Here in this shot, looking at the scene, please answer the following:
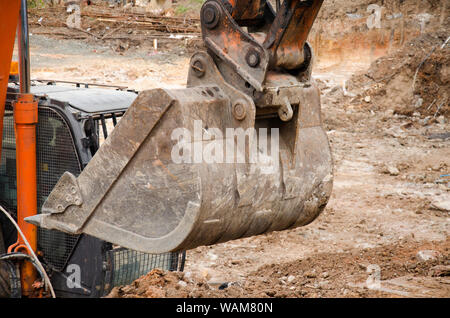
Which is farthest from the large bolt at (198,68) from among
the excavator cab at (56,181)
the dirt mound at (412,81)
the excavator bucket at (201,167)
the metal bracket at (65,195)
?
the dirt mound at (412,81)

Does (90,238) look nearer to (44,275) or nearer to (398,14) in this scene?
(44,275)

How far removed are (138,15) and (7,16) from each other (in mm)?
22989

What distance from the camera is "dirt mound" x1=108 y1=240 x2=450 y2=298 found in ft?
14.3

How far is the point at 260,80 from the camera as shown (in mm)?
3457

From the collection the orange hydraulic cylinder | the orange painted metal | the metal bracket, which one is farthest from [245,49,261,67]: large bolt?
the orange hydraulic cylinder

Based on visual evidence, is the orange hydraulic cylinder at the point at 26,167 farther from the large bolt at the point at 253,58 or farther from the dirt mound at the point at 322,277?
the large bolt at the point at 253,58

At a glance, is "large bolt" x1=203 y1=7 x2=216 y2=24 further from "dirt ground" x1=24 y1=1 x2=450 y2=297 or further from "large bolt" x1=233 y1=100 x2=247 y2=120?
"dirt ground" x1=24 y1=1 x2=450 y2=297

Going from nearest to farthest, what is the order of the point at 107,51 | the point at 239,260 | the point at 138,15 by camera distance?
→ the point at 239,260 < the point at 107,51 < the point at 138,15

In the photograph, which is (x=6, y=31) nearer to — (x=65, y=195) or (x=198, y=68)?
(x=65, y=195)

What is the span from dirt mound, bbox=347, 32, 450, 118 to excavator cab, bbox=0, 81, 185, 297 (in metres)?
11.3

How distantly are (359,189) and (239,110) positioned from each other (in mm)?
6668

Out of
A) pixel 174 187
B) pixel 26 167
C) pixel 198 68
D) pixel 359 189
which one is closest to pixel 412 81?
pixel 359 189

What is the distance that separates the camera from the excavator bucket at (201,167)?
10.9ft

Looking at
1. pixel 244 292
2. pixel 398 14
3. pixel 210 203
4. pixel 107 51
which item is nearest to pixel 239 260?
pixel 244 292
